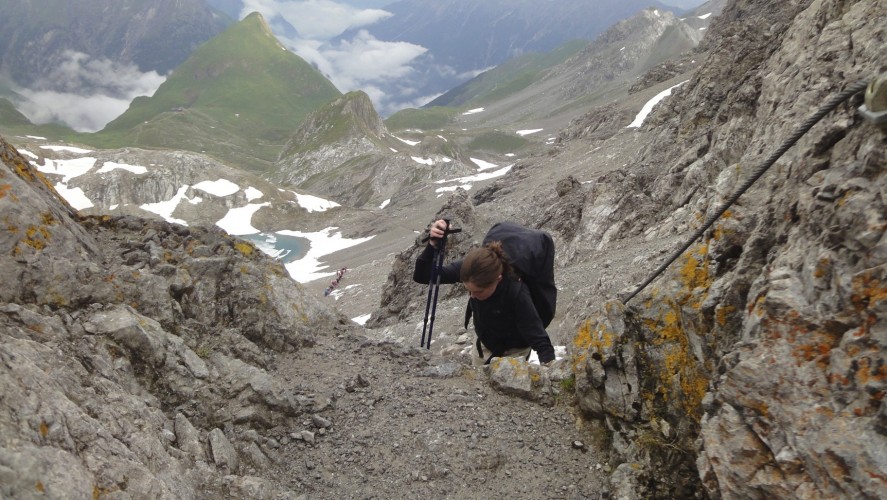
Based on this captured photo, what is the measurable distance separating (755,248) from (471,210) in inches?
1583

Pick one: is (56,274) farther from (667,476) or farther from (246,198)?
(246,198)

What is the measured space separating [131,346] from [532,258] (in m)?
6.12

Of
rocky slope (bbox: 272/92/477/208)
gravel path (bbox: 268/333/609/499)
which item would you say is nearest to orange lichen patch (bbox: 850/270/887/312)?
gravel path (bbox: 268/333/609/499)

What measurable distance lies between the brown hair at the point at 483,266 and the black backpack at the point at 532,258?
45 centimetres

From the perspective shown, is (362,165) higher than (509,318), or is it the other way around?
(362,165)

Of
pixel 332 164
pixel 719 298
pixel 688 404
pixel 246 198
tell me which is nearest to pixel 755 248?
pixel 719 298

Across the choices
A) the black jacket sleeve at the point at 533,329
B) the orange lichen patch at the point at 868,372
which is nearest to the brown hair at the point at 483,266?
the black jacket sleeve at the point at 533,329

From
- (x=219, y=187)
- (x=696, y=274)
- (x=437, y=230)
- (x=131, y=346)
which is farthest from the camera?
(x=219, y=187)

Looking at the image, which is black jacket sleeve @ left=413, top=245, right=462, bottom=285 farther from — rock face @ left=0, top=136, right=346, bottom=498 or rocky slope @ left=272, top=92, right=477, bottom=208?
rocky slope @ left=272, top=92, right=477, bottom=208

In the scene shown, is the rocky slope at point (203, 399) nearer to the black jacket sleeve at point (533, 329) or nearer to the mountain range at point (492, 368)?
the mountain range at point (492, 368)

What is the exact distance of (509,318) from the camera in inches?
323

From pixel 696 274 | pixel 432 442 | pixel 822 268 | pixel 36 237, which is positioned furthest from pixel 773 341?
pixel 36 237

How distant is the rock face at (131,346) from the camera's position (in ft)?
16.2

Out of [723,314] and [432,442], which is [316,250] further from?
[723,314]
